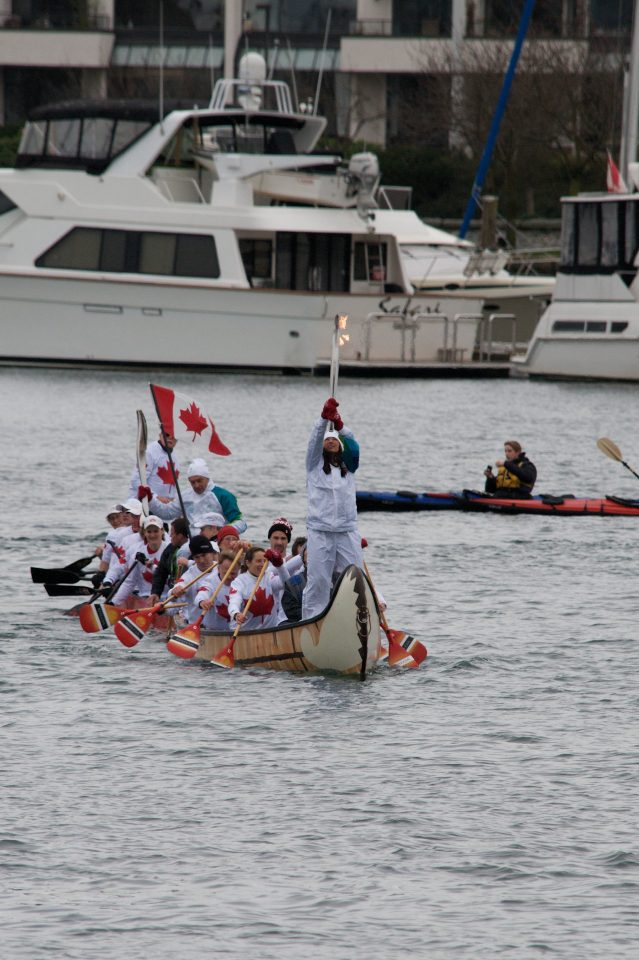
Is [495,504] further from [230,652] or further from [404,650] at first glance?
[230,652]

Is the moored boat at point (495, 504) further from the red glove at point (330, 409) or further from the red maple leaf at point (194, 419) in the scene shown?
the red glove at point (330, 409)

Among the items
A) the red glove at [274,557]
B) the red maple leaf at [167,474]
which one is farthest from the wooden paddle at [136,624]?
the red maple leaf at [167,474]

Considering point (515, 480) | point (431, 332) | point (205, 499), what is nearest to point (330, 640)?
point (205, 499)

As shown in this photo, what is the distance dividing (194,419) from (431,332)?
30824 mm

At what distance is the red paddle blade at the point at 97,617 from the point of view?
72.9 ft

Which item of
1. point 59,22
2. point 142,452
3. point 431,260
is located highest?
point 59,22

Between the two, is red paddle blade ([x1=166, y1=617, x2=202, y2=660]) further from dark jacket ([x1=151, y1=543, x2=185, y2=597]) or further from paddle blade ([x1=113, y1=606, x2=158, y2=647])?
dark jacket ([x1=151, y1=543, x2=185, y2=597])

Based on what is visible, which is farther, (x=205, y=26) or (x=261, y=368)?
(x=205, y=26)

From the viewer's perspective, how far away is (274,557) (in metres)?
20.0

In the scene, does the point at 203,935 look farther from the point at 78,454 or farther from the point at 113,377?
the point at 113,377

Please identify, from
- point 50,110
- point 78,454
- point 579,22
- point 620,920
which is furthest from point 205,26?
point 620,920

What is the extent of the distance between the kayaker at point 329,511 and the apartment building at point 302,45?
59.2m

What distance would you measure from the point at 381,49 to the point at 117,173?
34504 millimetres

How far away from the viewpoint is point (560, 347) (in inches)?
2142
